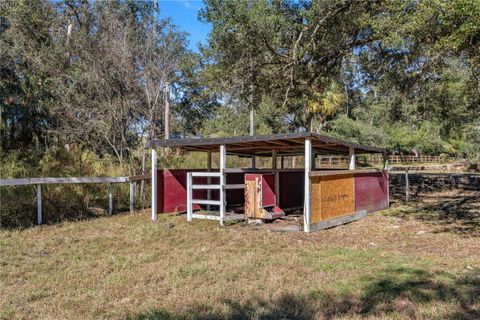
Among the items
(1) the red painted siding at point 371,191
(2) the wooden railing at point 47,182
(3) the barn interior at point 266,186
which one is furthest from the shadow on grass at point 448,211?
(2) the wooden railing at point 47,182

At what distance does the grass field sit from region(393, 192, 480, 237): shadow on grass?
17 cm

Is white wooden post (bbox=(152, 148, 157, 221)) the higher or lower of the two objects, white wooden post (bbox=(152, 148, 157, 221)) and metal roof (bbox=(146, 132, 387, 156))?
the lower

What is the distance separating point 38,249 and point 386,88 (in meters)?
10.4

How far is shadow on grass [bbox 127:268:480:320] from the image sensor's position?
13.3 ft

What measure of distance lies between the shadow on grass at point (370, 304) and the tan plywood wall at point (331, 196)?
413 centimetres

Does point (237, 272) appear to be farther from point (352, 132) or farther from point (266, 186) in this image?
point (352, 132)

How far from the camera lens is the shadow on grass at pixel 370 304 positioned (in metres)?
4.05

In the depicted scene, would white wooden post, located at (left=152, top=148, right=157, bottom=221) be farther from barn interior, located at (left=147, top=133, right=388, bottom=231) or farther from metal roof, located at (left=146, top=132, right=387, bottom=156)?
metal roof, located at (left=146, top=132, right=387, bottom=156)

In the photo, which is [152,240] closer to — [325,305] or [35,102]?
[325,305]

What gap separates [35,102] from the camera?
513 inches

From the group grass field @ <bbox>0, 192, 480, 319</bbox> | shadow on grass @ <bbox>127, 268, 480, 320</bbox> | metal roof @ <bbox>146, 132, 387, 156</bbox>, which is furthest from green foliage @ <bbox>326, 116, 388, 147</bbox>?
shadow on grass @ <bbox>127, 268, 480, 320</bbox>

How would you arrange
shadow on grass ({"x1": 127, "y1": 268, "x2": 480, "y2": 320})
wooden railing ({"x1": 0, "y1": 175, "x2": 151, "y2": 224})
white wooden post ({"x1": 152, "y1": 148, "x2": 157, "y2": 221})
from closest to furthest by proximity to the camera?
1. shadow on grass ({"x1": 127, "y1": 268, "x2": 480, "y2": 320})
2. wooden railing ({"x1": 0, "y1": 175, "x2": 151, "y2": 224})
3. white wooden post ({"x1": 152, "y1": 148, "x2": 157, "y2": 221})

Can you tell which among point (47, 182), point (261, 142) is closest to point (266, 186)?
point (261, 142)

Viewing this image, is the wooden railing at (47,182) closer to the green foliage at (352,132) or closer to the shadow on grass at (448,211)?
the shadow on grass at (448,211)
